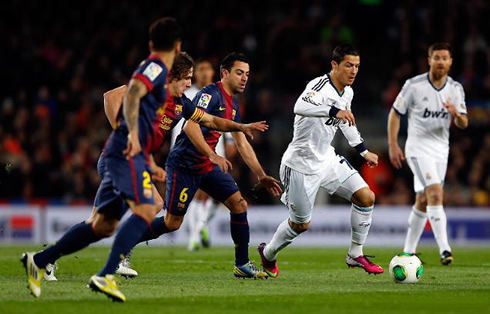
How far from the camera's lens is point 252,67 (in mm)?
21672

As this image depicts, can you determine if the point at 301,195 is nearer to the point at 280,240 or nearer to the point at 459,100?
the point at 280,240

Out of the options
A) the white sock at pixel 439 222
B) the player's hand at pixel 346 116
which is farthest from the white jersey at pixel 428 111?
the player's hand at pixel 346 116

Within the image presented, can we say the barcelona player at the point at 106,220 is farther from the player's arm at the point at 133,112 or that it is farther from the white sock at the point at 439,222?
the white sock at the point at 439,222

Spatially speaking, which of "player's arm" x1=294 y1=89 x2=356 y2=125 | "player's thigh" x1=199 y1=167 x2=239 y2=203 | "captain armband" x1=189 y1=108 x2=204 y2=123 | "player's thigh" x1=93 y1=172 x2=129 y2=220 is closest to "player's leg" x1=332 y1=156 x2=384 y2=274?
"player's arm" x1=294 y1=89 x2=356 y2=125

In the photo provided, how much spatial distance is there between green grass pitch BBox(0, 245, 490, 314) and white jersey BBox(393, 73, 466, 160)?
1.54 metres

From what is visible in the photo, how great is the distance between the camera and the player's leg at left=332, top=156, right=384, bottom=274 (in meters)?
10.2

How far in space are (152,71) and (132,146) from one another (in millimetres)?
612

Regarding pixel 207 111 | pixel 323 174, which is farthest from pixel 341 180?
pixel 207 111

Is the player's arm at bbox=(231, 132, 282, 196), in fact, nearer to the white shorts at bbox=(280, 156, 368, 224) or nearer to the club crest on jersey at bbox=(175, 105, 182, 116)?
the white shorts at bbox=(280, 156, 368, 224)

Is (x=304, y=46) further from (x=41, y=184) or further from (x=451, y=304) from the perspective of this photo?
(x=451, y=304)

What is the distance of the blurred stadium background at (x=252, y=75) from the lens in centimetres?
1920

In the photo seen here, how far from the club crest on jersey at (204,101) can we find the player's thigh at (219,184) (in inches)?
28.1

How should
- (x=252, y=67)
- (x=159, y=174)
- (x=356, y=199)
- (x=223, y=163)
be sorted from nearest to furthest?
(x=159, y=174) → (x=223, y=163) → (x=356, y=199) → (x=252, y=67)

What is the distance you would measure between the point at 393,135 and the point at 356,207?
7.28 ft
